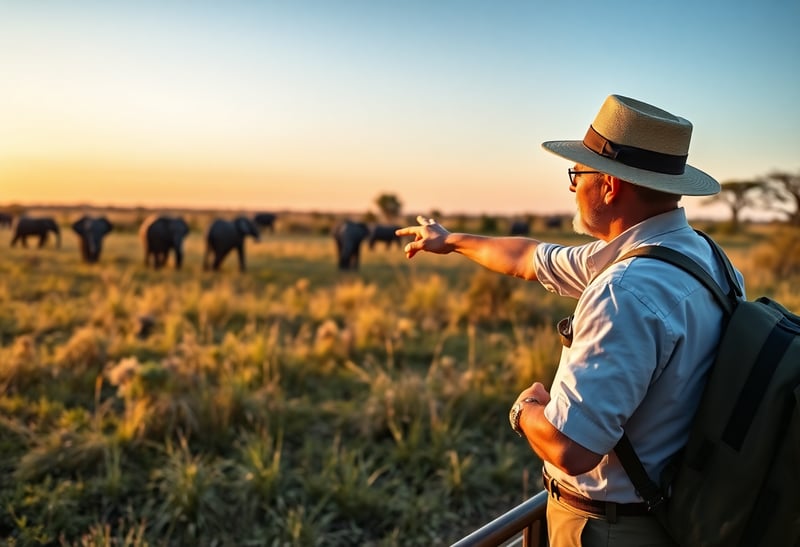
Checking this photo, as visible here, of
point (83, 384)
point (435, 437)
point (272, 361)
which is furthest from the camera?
point (272, 361)

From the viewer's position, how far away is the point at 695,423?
50.8 inches

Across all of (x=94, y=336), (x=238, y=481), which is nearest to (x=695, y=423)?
(x=238, y=481)

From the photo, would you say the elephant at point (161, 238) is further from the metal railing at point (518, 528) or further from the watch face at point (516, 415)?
the watch face at point (516, 415)

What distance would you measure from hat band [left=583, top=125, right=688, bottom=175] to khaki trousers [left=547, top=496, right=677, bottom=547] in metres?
0.76

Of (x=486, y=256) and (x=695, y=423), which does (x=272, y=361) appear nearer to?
(x=486, y=256)

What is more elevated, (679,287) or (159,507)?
(679,287)

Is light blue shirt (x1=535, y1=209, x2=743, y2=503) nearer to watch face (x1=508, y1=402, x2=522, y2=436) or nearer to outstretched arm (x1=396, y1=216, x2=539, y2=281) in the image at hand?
watch face (x1=508, y1=402, x2=522, y2=436)

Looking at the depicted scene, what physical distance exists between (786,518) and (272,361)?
5520 millimetres

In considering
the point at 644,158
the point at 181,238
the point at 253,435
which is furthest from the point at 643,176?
the point at 181,238

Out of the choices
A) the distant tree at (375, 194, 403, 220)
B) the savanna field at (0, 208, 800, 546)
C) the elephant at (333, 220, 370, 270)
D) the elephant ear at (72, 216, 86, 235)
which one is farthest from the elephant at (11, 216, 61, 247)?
the distant tree at (375, 194, 403, 220)

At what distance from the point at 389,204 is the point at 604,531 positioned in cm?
5301

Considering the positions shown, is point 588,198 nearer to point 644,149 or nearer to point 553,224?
point 644,149

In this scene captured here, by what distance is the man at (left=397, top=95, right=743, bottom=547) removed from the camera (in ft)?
3.94

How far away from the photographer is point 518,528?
166cm
